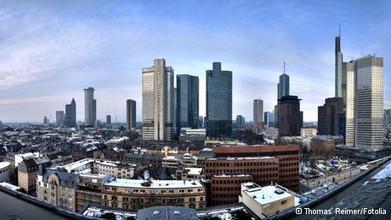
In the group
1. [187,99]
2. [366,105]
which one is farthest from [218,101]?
[366,105]

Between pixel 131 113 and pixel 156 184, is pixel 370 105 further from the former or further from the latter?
pixel 131 113

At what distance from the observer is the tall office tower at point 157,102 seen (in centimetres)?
5256

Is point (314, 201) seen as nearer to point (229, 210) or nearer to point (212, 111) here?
point (229, 210)

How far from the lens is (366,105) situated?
45.6 metres

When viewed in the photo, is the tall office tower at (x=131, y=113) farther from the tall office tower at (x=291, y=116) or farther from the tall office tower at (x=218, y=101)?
the tall office tower at (x=291, y=116)

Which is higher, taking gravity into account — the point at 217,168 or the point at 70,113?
the point at 70,113

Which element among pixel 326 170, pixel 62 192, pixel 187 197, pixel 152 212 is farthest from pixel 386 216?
pixel 326 170

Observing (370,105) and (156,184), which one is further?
(370,105)

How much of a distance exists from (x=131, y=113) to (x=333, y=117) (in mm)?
55377

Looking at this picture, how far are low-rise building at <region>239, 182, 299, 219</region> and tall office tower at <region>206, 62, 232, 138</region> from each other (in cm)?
4678

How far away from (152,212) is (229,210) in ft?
30.2

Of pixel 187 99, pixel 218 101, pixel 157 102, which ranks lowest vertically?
pixel 157 102

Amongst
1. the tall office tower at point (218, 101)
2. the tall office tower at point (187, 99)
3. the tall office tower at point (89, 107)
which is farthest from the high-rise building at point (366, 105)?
the tall office tower at point (89, 107)

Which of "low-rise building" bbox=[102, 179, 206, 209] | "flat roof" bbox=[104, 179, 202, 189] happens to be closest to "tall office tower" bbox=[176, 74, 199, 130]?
"flat roof" bbox=[104, 179, 202, 189]
